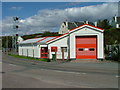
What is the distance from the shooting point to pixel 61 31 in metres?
71.2

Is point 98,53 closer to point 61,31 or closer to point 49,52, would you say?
point 49,52

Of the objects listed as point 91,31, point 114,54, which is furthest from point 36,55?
point 114,54

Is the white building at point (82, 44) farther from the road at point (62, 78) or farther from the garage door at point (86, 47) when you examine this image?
the road at point (62, 78)

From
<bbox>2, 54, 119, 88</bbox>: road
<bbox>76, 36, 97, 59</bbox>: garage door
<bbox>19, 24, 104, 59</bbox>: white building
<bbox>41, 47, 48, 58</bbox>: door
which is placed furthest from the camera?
<bbox>41, 47, 48, 58</bbox>: door

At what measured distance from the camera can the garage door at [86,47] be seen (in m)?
23.0

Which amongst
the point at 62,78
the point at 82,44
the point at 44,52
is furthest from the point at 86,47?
the point at 62,78

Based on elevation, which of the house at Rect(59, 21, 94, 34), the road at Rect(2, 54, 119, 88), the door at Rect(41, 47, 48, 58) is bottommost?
the road at Rect(2, 54, 119, 88)

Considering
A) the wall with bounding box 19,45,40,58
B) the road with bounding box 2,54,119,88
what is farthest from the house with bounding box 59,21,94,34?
the road with bounding box 2,54,119,88

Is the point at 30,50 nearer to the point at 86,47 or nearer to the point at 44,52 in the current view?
the point at 44,52

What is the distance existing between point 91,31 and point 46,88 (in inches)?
636

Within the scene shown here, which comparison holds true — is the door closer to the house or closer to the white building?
the white building

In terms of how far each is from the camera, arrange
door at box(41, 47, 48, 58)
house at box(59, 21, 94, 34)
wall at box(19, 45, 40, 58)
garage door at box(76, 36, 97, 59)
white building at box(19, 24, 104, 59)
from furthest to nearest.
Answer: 1. house at box(59, 21, 94, 34)
2. wall at box(19, 45, 40, 58)
3. door at box(41, 47, 48, 58)
4. garage door at box(76, 36, 97, 59)
5. white building at box(19, 24, 104, 59)

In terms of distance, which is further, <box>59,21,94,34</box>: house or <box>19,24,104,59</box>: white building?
<box>59,21,94,34</box>: house

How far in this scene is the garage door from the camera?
2305 centimetres
